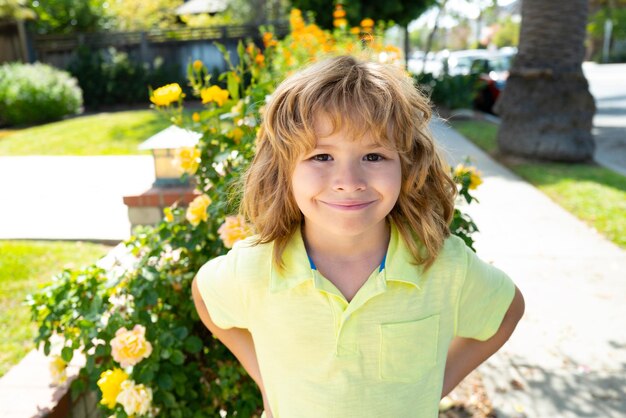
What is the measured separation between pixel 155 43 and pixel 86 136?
676 cm

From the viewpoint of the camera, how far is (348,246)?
1.43 meters

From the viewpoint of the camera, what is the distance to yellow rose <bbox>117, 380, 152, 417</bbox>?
1.89 m

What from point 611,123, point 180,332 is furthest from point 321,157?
point 611,123

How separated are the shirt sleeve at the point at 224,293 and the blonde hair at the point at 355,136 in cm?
11

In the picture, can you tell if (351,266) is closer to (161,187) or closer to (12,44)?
(161,187)

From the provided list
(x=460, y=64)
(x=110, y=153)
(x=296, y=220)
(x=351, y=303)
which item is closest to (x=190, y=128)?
(x=296, y=220)

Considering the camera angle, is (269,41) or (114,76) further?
(114,76)

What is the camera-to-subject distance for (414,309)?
→ 136 cm

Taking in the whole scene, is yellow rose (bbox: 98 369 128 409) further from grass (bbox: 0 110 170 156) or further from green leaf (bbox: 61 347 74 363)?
grass (bbox: 0 110 170 156)

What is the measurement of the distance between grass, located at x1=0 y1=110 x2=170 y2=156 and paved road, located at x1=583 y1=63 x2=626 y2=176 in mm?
6854

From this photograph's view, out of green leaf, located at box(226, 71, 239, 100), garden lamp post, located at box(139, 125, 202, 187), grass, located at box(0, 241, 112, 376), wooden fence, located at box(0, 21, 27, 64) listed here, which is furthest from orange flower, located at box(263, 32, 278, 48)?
wooden fence, located at box(0, 21, 27, 64)

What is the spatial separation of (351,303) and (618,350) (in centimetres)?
248

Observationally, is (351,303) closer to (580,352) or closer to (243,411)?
(243,411)

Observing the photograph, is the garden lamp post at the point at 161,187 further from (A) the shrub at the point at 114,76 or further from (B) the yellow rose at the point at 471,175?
(A) the shrub at the point at 114,76
